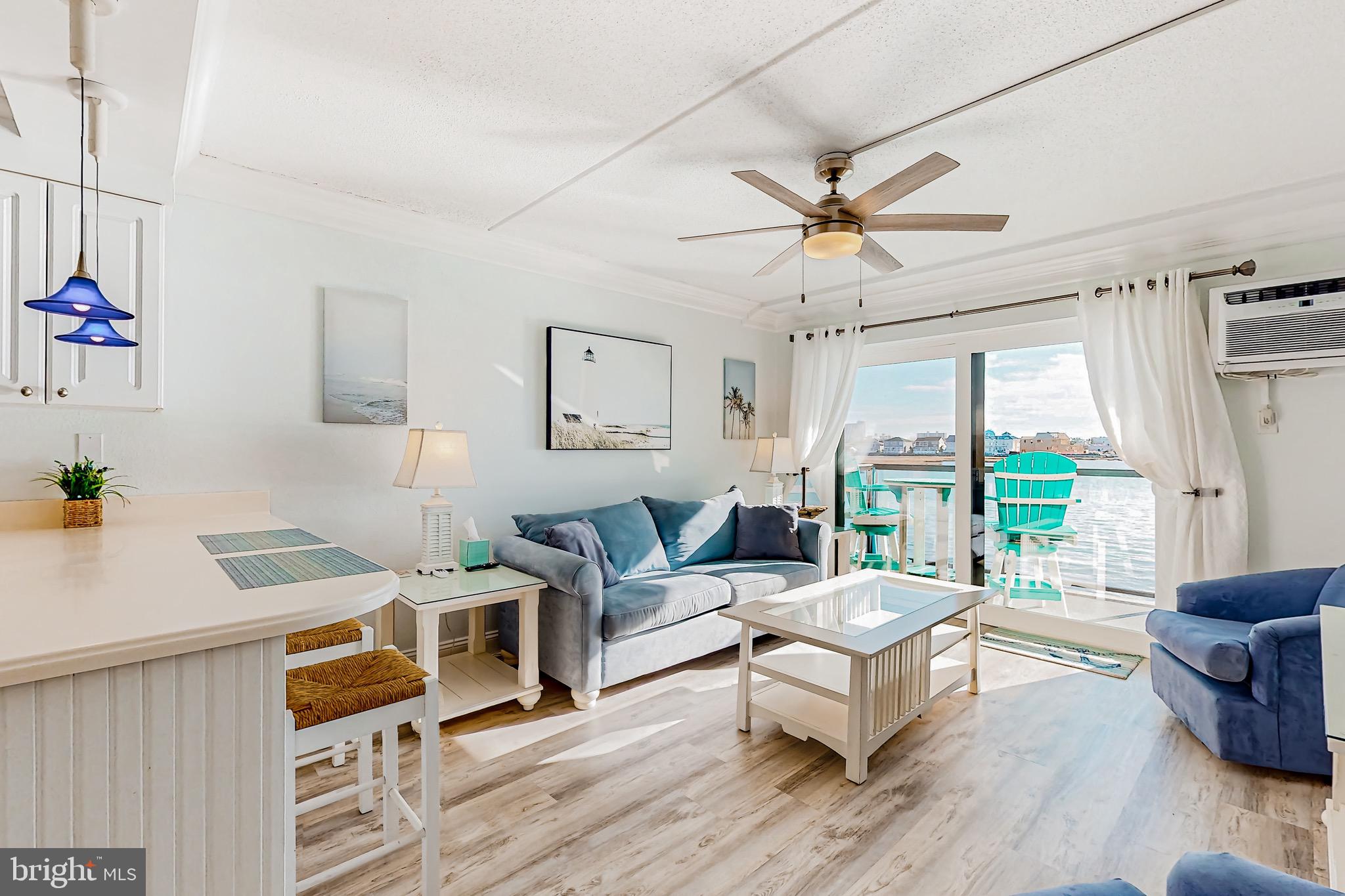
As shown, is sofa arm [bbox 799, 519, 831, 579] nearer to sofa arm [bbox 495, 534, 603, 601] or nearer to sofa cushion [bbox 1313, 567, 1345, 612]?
sofa arm [bbox 495, 534, 603, 601]

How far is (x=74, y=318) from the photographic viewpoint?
1938 mm

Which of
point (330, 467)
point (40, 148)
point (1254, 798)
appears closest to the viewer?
point (40, 148)

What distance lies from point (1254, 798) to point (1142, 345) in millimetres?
2317

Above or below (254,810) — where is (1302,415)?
above

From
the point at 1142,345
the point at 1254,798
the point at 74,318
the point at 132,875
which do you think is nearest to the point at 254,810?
the point at 132,875

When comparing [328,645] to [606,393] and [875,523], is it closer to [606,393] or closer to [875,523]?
[606,393]

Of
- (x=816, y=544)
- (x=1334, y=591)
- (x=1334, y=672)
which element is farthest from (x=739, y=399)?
(x=1334, y=672)

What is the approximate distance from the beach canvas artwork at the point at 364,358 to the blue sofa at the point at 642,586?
3.13ft

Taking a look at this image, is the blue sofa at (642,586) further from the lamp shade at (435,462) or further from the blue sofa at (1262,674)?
the blue sofa at (1262,674)

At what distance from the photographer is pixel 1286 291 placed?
9.82ft

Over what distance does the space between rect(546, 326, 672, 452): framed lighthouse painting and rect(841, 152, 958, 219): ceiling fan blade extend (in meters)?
2.05

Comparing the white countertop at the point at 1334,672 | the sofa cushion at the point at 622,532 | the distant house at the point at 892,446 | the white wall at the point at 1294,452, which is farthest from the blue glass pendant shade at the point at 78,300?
the white wall at the point at 1294,452

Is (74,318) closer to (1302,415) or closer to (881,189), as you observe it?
(881,189)

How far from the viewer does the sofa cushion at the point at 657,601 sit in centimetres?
292
